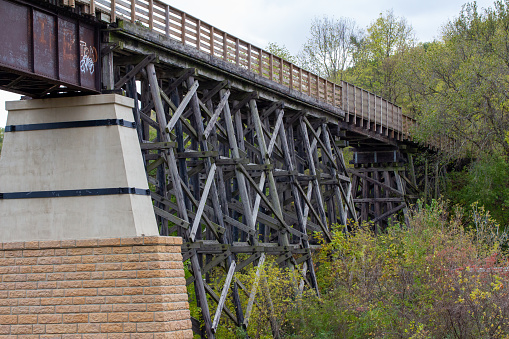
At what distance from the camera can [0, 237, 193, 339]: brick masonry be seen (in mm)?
9820

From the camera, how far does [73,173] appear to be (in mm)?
11141

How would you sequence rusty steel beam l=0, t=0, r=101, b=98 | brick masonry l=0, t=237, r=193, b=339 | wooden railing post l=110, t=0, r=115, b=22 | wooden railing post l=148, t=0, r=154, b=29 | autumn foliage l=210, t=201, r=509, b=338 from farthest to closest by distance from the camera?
autumn foliage l=210, t=201, r=509, b=338 < wooden railing post l=148, t=0, r=154, b=29 < wooden railing post l=110, t=0, r=115, b=22 < rusty steel beam l=0, t=0, r=101, b=98 < brick masonry l=0, t=237, r=193, b=339

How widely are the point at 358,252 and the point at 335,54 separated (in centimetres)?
3087

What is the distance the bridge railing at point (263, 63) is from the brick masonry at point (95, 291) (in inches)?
164

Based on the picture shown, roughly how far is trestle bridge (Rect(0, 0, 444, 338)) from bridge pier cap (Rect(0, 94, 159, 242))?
22.5 inches

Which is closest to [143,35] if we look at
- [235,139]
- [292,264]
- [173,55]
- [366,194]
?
[173,55]

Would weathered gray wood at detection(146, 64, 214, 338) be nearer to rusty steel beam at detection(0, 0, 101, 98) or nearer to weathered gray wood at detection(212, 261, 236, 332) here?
weathered gray wood at detection(212, 261, 236, 332)

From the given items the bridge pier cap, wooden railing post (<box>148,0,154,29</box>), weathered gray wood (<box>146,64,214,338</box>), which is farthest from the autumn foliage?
wooden railing post (<box>148,0,154,29</box>)

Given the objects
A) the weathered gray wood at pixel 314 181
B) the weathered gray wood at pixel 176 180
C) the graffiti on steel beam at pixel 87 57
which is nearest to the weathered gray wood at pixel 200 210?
the weathered gray wood at pixel 176 180

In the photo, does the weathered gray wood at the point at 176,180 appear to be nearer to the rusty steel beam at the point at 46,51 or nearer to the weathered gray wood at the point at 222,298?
the weathered gray wood at the point at 222,298

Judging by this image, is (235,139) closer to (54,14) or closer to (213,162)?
(213,162)

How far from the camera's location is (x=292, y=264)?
1798 cm

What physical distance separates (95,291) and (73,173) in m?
1.98

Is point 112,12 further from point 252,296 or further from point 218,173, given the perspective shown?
point 252,296
